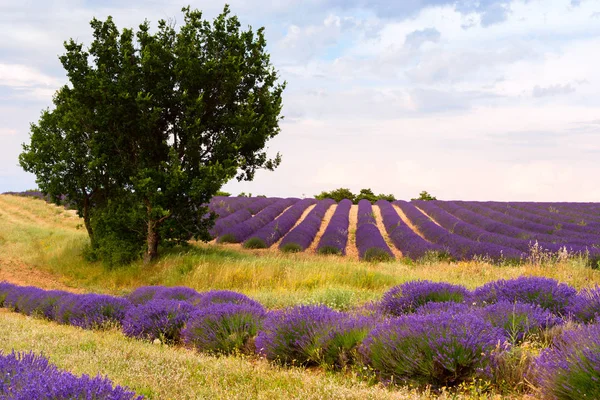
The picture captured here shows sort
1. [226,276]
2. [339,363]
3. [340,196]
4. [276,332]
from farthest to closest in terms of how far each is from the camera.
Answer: [340,196], [226,276], [276,332], [339,363]

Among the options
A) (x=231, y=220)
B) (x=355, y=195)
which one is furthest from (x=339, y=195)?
(x=231, y=220)

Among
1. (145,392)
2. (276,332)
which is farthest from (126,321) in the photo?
(145,392)

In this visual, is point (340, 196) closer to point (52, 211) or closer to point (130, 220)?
point (52, 211)

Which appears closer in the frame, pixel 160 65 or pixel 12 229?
pixel 160 65

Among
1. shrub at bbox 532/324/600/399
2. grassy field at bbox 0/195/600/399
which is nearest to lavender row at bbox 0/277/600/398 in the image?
shrub at bbox 532/324/600/399

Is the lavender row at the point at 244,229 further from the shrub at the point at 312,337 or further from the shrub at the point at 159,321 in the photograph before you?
the shrub at the point at 312,337

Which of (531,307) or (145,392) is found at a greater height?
(531,307)

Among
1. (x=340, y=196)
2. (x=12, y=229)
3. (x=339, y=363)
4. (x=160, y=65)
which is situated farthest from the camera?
(x=340, y=196)

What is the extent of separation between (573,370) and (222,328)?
4.08 metres

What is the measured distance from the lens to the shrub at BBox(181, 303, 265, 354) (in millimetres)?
6391

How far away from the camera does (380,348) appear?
5.00 m

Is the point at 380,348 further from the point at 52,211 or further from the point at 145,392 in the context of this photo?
the point at 52,211

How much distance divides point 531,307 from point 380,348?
210cm

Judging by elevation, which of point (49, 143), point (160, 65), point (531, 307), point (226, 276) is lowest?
point (226, 276)
